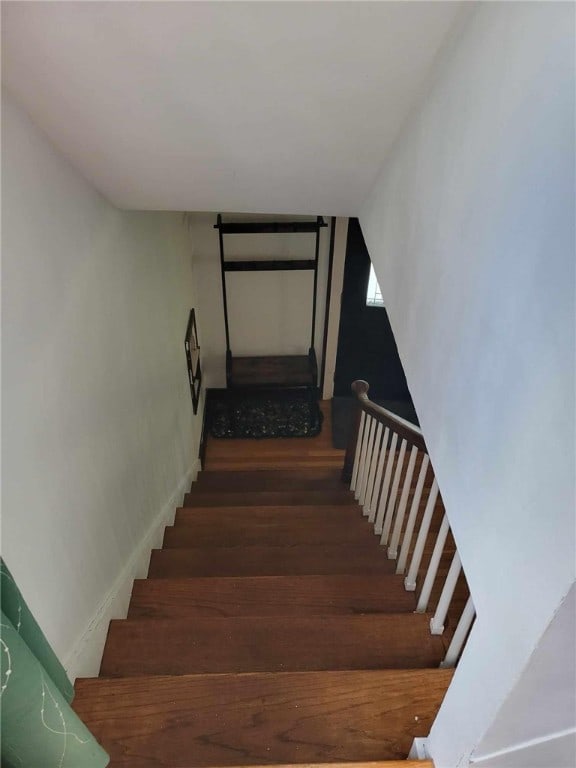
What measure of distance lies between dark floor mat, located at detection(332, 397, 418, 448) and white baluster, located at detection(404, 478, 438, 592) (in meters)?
2.41

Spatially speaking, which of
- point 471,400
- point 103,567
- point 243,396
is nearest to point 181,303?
point 243,396

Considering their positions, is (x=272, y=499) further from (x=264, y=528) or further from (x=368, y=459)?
(x=368, y=459)

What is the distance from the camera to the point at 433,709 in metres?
1.41

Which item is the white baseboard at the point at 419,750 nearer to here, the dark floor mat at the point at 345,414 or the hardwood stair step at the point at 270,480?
the hardwood stair step at the point at 270,480

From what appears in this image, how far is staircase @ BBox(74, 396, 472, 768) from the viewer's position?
135 centimetres

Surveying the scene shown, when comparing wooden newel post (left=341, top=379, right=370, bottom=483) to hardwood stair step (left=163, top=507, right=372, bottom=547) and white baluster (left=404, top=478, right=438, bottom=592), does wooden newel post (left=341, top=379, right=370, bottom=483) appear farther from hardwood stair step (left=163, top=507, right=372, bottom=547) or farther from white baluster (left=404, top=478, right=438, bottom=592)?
white baluster (left=404, top=478, right=438, bottom=592)

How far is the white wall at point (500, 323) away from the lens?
62 centimetres

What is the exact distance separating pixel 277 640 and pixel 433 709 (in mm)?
499

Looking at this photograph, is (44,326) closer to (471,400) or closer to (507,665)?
(471,400)

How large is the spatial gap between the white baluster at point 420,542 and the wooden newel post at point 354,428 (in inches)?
31.7

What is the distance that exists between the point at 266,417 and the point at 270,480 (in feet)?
3.34

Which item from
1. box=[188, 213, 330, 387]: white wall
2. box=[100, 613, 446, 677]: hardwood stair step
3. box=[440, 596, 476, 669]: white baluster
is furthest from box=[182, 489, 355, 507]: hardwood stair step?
box=[188, 213, 330, 387]: white wall

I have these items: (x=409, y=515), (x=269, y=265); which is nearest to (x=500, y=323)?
(x=409, y=515)

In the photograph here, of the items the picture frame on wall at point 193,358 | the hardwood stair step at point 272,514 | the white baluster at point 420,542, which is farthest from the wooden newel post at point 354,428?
the picture frame on wall at point 193,358
